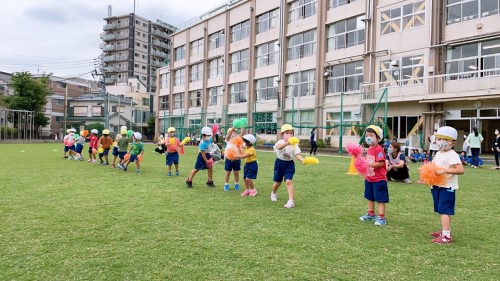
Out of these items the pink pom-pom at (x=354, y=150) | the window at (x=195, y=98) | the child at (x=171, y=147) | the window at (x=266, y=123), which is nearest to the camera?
the pink pom-pom at (x=354, y=150)

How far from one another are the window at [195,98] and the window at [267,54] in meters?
11.1

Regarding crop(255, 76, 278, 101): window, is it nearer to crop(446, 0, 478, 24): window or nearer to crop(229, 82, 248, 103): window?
crop(229, 82, 248, 103): window

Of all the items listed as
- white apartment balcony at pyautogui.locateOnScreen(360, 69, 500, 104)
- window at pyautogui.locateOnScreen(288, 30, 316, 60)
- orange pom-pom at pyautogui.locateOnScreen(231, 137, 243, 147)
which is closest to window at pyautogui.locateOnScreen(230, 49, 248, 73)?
window at pyautogui.locateOnScreen(288, 30, 316, 60)

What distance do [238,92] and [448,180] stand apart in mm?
36617

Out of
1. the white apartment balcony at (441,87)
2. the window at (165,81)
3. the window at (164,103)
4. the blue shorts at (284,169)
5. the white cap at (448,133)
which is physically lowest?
the blue shorts at (284,169)

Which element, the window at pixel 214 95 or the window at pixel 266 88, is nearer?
the window at pixel 266 88

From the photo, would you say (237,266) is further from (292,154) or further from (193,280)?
(292,154)

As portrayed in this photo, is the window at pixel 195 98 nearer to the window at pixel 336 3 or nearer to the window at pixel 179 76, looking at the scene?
the window at pixel 179 76

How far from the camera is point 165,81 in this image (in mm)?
54500

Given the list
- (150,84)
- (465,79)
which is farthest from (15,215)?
(150,84)

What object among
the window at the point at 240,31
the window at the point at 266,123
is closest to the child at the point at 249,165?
the window at the point at 266,123

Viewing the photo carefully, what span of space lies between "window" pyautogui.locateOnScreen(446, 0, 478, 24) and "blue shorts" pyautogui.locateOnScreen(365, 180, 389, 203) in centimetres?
2122

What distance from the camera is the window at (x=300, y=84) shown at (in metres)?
33.1

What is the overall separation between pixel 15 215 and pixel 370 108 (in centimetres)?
2445
